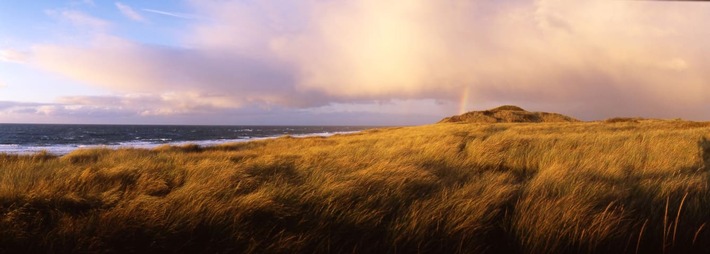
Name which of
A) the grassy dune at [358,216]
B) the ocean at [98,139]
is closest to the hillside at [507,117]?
the ocean at [98,139]

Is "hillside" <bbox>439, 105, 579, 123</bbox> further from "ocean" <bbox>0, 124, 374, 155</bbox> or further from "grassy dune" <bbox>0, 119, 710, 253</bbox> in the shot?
"grassy dune" <bbox>0, 119, 710, 253</bbox>

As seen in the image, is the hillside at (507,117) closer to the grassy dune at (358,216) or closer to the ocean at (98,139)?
the ocean at (98,139)

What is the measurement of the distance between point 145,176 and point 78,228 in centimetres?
246

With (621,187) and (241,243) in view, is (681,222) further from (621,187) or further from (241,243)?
(241,243)

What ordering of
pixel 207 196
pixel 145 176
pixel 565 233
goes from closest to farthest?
1. pixel 565 233
2. pixel 207 196
3. pixel 145 176

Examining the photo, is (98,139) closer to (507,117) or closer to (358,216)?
(358,216)

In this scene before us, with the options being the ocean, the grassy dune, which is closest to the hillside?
the ocean

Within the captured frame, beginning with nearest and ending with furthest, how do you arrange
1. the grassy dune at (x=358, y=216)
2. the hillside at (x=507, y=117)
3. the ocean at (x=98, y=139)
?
1. the grassy dune at (x=358, y=216)
2. the ocean at (x=98, y=139)
3. the hillside at (x=507, y=117)

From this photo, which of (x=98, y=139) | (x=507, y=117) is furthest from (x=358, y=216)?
(x=507, y=117)

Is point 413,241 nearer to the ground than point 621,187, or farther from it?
nearer to the ground

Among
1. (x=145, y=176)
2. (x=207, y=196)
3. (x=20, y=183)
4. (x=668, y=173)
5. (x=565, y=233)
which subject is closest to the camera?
(x=565, y=233)

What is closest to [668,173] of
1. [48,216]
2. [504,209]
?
[504,209]

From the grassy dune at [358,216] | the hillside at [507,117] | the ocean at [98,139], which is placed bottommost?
the ocean at [98,139]

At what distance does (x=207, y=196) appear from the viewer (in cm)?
448
